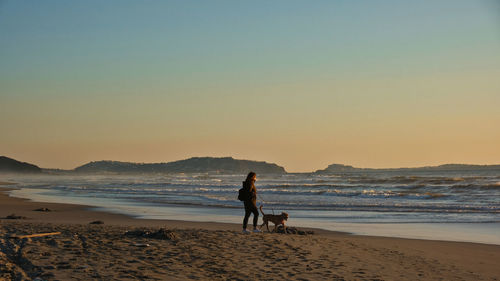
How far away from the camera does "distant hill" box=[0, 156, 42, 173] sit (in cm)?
17538

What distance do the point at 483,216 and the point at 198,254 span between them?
527 inches

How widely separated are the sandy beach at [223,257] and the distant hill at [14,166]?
580ft

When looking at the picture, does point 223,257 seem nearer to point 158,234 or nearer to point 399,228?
point 158,234

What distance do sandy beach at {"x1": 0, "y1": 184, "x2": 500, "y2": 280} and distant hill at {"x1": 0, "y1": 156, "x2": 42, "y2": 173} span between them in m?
177

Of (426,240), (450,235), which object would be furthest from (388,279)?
(450,235)

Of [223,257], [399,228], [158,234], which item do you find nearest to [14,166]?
[399,228]

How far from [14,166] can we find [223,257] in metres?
192

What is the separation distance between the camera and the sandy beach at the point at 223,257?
7648mm

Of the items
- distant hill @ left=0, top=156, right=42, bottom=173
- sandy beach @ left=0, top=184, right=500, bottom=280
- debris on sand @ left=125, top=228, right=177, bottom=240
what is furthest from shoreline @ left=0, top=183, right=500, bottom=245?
distant hill @ left=0, top=156, right=42, bottom=173

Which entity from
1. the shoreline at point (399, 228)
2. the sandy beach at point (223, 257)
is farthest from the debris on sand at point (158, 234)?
the shoreline at point (399, 228)

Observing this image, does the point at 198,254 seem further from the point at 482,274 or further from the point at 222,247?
the point at 482,274

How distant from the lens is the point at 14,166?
18275cm

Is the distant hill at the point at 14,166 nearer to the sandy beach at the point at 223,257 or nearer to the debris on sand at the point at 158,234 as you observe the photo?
the debris on sand at the point at 158,234

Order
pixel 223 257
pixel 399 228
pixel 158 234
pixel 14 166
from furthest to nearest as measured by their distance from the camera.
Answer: pixel 14 166
pixel 399 228
pixel 158 234
pixel 223 257
